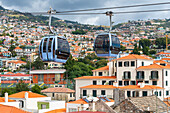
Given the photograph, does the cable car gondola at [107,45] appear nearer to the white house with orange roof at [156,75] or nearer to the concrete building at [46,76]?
the white house with orange roof at [156,75]

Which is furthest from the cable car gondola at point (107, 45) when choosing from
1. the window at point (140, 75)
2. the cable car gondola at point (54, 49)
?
the window at point (140, 75)

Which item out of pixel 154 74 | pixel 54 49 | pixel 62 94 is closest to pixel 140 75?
pixel 154 74

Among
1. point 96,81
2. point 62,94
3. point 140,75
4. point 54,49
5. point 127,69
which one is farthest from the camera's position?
point 62,94

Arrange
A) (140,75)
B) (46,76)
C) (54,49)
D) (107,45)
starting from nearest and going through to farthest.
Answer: (54,49), (107,45), (140,75), (46,76)

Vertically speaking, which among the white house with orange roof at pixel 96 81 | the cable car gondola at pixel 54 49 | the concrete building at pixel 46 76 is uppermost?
the cable car gondola at pixel 54 49

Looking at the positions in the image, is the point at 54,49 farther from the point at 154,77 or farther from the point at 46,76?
the point at 46,76

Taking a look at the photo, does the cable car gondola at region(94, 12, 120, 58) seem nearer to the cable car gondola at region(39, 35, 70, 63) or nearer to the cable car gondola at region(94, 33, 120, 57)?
the cable car gondola at region(94, 33, 120, 57)

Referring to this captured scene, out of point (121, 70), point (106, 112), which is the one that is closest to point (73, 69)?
point (121, 70)

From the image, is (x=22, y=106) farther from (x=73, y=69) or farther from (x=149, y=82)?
(x=73, y=69)
